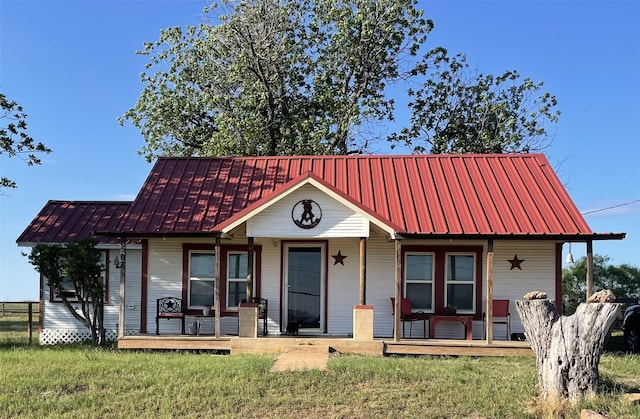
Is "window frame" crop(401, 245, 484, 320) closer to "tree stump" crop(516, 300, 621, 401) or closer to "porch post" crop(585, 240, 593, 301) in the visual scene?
"porch post" crop(585, 240, 593, 301)

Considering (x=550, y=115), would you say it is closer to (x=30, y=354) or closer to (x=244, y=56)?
(x=244, y=56)

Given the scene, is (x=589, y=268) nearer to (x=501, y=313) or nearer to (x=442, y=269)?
(x=501, y=313)

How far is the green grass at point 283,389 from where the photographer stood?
813 centimetres

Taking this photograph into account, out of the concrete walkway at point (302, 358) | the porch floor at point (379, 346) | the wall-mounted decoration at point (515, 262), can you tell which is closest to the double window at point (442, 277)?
the wall-mounted decoration at point (515, 262)

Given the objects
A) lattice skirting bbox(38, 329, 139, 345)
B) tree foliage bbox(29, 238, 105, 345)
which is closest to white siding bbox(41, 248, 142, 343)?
lattice skirting bbox(38, 329, 139, 345)

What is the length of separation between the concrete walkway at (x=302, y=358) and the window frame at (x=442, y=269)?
337cm

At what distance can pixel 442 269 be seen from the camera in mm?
14688

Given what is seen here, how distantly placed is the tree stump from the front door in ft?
23.8

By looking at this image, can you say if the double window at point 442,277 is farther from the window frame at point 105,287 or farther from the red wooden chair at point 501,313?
the window frame at point 105,287

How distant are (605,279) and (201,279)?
80.7ft

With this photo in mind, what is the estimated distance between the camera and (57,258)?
14.6m

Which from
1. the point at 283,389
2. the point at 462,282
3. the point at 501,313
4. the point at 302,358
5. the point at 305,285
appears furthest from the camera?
the point at 305,285

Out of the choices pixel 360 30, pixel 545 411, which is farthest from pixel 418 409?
pixel 360 30

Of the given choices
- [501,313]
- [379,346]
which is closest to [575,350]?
[379,346]
